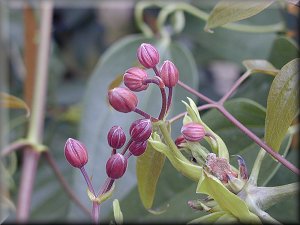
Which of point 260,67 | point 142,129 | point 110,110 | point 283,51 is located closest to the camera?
point 142,129

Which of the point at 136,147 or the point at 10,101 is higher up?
the point at 136,147

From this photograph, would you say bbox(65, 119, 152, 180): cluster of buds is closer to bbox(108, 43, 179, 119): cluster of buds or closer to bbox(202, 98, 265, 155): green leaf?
bbox(108, 43, 179, 119): cluster of buds

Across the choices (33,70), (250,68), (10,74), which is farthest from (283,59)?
(10,74)

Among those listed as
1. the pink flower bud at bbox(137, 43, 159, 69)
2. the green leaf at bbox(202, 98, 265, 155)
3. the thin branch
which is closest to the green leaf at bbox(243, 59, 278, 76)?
the green leaf at bbox(202, 98, 265, 155)

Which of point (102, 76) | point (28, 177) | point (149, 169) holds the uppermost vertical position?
point (149, 169)

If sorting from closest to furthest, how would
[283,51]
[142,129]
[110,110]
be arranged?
[142,129] → [283,51] → [110,110]

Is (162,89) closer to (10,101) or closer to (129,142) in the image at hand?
(129,142)

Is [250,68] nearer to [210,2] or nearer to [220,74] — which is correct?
[210,2]

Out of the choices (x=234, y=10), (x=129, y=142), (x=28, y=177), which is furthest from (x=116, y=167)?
(x=28, y=177)
